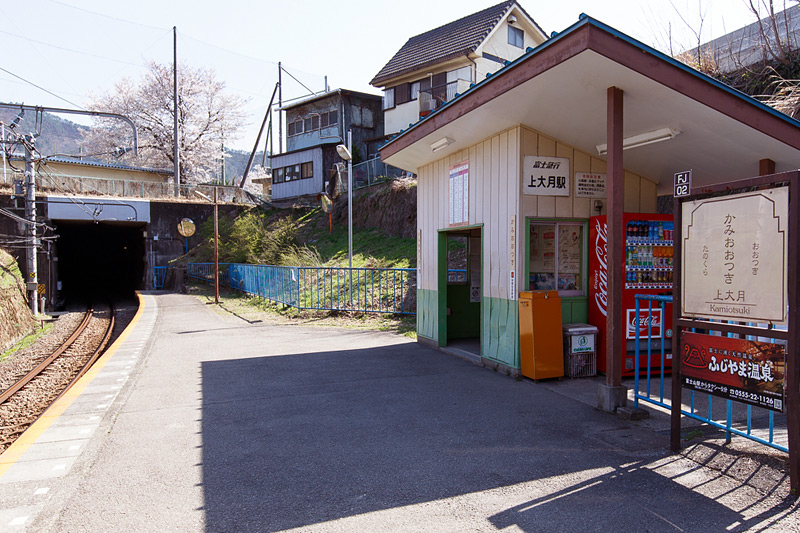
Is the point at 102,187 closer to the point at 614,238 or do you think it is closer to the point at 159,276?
the point at 159,276

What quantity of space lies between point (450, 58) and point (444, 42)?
2821 millimetres

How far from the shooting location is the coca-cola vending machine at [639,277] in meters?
6.80

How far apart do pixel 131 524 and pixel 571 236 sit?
6.28m

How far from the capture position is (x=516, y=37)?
30062mm

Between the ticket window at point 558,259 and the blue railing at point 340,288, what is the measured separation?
512 centimetres

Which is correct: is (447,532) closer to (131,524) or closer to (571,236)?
(131,524)

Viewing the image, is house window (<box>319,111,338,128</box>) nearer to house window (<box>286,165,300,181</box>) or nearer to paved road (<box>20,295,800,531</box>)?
house window (<box>286,165,300,181</box>)

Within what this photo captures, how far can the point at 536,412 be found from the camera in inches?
219

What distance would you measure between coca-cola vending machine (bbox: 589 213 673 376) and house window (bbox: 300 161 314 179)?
29.6 meters

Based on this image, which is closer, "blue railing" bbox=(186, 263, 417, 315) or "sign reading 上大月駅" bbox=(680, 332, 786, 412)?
"sign reading 上大月駅" bbox=(680, 332, 786, 412)

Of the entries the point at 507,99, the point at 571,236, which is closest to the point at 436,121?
the point at 507,99

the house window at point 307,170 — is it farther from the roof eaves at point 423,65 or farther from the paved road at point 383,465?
the paved road at point 383,465

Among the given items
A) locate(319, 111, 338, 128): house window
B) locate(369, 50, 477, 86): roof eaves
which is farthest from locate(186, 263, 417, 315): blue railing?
locate(319, 111, 338, 128): house window

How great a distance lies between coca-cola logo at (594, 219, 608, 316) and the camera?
274 inches
